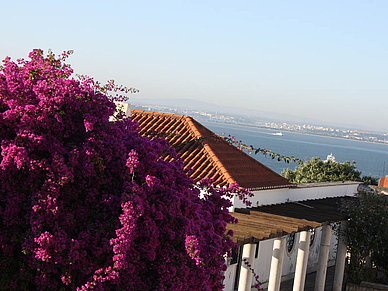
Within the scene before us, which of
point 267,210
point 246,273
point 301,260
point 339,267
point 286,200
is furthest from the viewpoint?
point 286,200

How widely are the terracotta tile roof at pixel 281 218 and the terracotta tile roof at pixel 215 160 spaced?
0.95 m

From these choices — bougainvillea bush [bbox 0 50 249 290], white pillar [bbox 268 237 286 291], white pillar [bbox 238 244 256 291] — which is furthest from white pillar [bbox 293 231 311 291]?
bougainvillea bush [bbox 0 50 249 290]

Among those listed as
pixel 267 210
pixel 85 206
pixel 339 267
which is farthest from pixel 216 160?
pixel 85 206

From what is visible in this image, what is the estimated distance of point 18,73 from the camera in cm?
733

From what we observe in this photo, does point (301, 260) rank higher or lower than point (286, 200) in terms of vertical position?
lower

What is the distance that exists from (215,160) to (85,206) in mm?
11323

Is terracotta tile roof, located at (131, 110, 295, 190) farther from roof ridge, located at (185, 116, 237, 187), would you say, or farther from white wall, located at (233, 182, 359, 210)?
white wall, located at (233, 182, 359, 210)

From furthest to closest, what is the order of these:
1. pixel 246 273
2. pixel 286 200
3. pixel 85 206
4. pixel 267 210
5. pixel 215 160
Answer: pixel 286 200
pixel 215 160
pixel 267 210
pixel 246 273
pixel 85 206

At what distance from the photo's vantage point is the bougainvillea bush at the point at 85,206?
5.91 m

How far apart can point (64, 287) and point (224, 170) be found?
11.1m

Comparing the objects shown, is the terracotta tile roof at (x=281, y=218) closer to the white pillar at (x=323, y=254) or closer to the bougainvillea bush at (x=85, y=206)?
the white pillar at (x=323, y=254)

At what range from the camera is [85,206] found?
20.7ft

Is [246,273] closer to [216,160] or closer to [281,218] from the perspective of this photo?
[281,218]

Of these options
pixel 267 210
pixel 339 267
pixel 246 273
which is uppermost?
pixel 267 210
